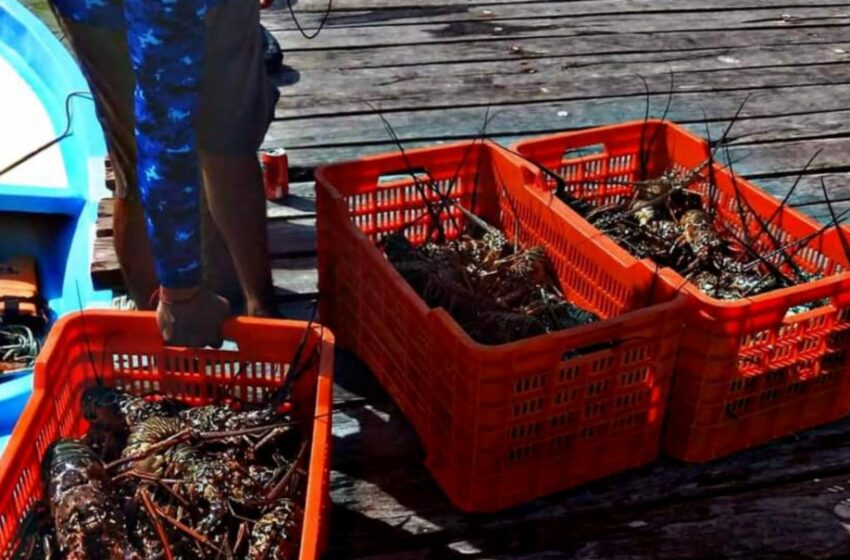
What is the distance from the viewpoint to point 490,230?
2777 mm

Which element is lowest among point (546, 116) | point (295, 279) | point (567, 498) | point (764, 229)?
point (567, 498)

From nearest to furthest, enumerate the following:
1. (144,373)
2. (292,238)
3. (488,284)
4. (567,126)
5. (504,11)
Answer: (144,373) < (488,284) < (292,238) < (567,126) < (504,11)

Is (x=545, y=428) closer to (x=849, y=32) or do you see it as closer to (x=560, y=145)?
(x=560, y=145)

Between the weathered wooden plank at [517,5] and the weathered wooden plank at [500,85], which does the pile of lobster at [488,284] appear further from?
the weathered wooden plank at [517,5]

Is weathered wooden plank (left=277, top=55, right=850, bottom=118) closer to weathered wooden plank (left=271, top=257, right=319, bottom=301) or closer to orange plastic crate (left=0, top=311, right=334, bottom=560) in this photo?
weathered wooden plank (left=271, top=257, right=319, bottom=301)

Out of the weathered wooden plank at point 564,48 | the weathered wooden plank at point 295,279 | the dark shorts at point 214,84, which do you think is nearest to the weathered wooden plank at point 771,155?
the weathered wooden plank at point 295,279

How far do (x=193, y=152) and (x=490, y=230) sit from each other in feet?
3.57

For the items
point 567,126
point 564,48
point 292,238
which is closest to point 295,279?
point 292,238

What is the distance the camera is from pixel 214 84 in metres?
2.24

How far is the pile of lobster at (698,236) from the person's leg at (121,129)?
3.63ft

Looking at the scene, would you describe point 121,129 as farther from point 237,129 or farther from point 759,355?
point 759,355

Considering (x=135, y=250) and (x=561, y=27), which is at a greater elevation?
(x=561, y=27)

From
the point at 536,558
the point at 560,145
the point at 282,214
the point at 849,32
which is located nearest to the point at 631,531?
the point at 536,558

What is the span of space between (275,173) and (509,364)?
1.63 metres
